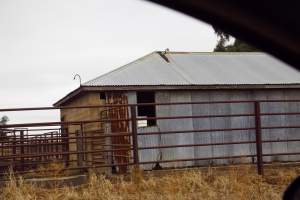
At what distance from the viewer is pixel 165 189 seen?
7160 millimetres

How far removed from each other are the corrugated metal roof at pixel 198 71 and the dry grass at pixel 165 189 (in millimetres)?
7140

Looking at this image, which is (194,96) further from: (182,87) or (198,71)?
(198,71)

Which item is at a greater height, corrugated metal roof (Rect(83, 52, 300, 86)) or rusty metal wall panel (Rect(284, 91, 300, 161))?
corrugated metal roof (Rect(83, 52, 300, 86))

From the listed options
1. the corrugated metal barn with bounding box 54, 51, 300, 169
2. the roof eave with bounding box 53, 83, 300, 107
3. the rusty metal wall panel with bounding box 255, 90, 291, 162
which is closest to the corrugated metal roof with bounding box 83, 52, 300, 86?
the corrugated metal barn with bounding box 54, 51, 300, 169

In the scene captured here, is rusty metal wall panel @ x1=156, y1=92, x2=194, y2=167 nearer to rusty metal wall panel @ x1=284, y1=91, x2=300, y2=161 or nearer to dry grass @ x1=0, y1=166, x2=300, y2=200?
rusty metal wall panel @ x1=284, y1=91, x2=300, y2=161

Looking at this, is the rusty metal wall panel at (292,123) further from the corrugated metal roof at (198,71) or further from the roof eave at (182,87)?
the corrugated metal roof at (198,71)

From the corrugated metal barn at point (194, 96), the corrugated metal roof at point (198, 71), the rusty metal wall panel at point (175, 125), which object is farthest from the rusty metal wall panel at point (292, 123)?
the rusty metal wall panel at point (175, 125)

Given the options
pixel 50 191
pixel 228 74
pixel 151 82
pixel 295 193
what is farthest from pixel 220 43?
pixel 295 193

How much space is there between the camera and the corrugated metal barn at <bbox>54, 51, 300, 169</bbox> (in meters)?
14.9

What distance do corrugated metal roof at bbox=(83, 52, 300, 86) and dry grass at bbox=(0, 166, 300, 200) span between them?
714 cm

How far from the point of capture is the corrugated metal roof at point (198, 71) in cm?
1546

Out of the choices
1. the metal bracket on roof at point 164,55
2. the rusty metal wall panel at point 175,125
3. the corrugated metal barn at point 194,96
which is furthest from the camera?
the metal bracket on roof at point 164,55

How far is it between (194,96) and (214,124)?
3.34 feet

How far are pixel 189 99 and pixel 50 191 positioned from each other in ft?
29.0
